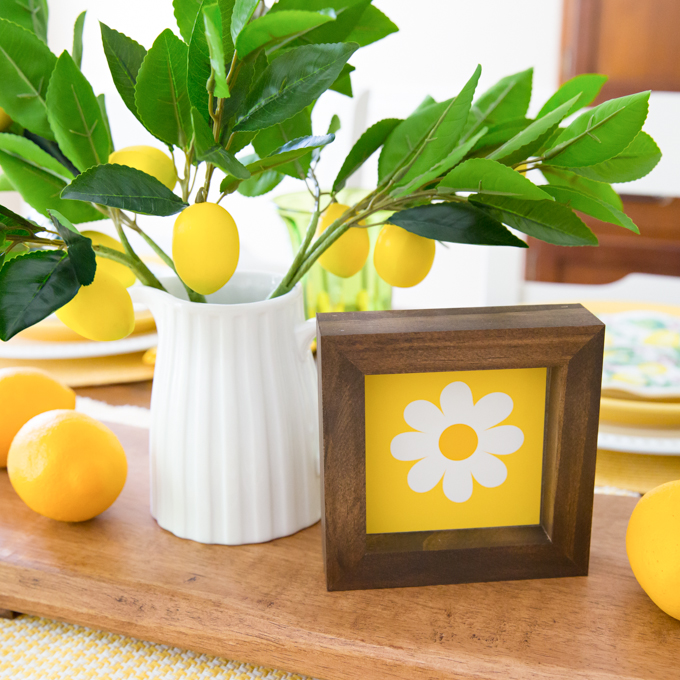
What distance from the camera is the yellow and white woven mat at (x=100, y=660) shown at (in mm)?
472

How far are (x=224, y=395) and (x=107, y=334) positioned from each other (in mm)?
100

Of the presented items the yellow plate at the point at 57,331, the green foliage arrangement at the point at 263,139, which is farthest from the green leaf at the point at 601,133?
the yellow plate at the point at 57,331

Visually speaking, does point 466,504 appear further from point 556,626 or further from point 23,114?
point 23,114

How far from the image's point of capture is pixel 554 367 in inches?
19.7

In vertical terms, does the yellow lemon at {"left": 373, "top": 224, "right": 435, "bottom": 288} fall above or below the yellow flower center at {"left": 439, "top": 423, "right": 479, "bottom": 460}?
above

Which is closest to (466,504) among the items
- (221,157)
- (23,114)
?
(221,157)

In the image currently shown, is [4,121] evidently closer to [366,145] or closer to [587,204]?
[366,145]

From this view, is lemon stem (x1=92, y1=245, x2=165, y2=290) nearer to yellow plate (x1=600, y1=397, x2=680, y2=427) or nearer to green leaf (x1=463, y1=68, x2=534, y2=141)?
green leaf (x1=463, y1=68, x2=534, y2=141)

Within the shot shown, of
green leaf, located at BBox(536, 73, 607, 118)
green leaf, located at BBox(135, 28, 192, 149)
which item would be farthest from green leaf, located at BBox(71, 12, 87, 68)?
green leaf, located at BBox(536, 73, 607, 118)

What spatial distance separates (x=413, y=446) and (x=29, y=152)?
0.34 metres

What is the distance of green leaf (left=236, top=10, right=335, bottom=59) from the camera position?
399 millimetres

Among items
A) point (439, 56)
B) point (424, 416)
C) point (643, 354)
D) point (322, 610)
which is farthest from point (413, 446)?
point (439, 56)

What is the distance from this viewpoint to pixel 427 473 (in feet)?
1.72

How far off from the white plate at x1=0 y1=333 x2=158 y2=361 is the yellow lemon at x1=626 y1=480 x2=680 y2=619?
622mm
